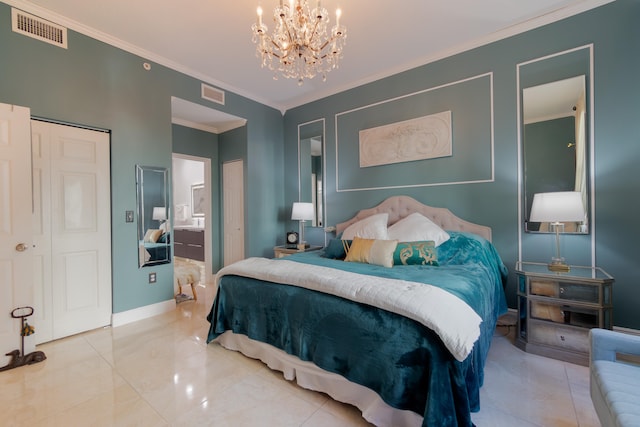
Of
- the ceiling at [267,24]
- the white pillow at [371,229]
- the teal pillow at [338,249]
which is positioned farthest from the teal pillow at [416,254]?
the ceiling at [267,24]

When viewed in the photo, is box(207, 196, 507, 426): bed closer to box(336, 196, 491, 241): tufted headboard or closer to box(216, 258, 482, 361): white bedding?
box(216, 258, 482, 361): white bedding

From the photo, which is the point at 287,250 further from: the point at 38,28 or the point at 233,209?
the point at 38,28

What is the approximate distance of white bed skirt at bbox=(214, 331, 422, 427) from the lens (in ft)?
4.74

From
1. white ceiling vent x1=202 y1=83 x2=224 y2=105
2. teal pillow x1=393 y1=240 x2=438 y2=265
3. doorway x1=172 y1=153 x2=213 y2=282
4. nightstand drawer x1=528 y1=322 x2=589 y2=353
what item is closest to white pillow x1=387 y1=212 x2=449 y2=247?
teal pillow x1=393 y1=240 x2=438 y2=265

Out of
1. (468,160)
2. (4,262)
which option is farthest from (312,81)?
(4,262)

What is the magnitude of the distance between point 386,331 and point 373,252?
48.5 inches

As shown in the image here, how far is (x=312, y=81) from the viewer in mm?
3877

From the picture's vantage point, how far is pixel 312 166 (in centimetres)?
451

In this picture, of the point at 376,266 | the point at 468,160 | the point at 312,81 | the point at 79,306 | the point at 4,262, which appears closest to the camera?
the point at 4,262

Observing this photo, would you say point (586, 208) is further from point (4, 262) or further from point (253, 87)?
point (4, 262)

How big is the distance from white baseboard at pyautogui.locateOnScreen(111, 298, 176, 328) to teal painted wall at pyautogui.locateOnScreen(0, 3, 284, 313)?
56 millimetres

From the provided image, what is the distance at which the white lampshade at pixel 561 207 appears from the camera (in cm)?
220

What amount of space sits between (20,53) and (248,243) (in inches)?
121

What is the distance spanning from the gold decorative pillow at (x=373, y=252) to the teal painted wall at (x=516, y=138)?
1065 millimetres
